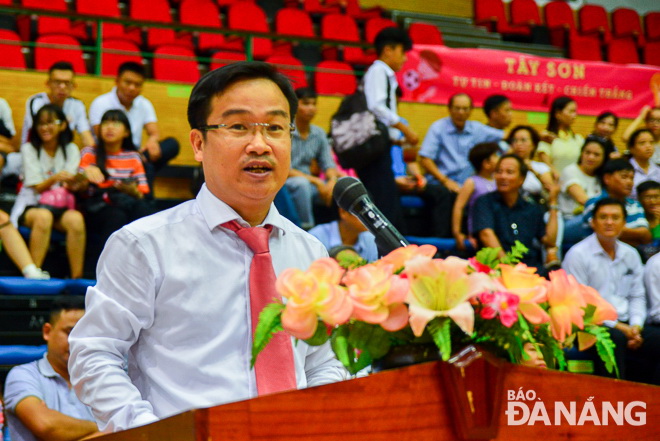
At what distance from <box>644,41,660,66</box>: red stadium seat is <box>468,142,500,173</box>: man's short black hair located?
5391 millimetres

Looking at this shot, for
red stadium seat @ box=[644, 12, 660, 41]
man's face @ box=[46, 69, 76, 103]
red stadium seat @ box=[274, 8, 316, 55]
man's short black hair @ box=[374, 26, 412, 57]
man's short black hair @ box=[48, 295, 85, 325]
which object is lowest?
man's short black hair @ box=[48, 295, 85, 325]

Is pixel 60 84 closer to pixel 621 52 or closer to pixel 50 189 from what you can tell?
pixel 50 189

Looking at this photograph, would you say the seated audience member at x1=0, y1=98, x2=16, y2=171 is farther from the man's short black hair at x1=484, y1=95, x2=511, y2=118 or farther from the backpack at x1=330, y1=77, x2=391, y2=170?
the man's short black hair at x1=484, y1=95, x2=511, y2=118

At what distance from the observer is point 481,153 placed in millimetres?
5824

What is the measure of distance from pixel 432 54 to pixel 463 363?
22.3ft

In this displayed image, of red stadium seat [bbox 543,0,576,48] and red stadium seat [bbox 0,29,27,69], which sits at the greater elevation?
red stadium seat [bbox 543,0,576,48]

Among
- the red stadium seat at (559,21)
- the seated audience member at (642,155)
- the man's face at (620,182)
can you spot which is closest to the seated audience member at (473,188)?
the man's face at (620,182)

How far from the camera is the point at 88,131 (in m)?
5.66

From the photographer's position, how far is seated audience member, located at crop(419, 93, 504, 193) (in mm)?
6410

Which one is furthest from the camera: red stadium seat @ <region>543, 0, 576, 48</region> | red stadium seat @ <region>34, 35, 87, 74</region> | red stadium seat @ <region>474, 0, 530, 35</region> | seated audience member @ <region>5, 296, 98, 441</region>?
red stadium seat @ <region>543, 0, 576, 48</region>

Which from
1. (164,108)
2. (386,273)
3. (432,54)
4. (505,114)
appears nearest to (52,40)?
(164,108)

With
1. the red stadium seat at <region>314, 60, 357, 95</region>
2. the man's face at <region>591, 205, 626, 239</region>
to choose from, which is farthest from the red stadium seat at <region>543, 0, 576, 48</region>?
the man's face at <region>591, 205, 626, 239</region>

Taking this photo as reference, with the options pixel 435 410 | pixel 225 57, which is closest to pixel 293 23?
pixel 225 57

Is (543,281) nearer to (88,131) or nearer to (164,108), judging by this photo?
(88,131)
